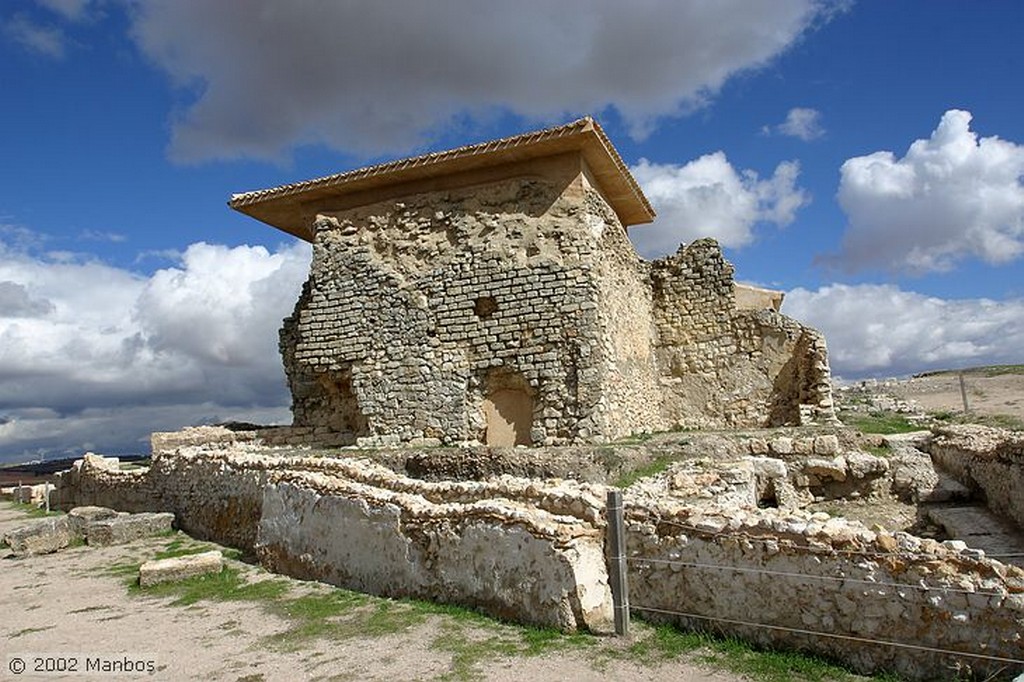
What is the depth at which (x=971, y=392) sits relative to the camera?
28.7 m

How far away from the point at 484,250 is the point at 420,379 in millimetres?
2957

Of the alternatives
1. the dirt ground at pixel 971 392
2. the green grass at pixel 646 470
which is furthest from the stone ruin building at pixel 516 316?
the dirt ground at pixel 971 392

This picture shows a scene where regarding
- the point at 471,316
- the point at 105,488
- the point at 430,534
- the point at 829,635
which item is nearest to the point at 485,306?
the point at 471,316

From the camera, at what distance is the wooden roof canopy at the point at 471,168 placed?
13.7 m

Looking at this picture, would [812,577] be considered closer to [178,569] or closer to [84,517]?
[178,569]

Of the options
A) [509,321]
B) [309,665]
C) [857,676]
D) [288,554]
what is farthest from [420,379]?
[857,676]

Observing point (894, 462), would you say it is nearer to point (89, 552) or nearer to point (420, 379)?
point (420, 379)

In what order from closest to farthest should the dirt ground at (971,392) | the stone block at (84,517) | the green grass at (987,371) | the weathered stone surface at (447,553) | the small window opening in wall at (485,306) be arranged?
the weathered stone surface at (447,553) → the stone block at (84,517) → the small window opening in wall at (485,306) → the dirt ground at (971,392) → the green grass at (987,371)

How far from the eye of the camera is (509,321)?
13945mm

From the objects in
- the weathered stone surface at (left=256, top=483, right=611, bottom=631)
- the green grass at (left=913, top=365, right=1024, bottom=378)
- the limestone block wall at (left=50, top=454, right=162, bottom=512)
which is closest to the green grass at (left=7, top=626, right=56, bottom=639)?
the weathered stone surface at (left=256, top=483, right=611, bottom=631)

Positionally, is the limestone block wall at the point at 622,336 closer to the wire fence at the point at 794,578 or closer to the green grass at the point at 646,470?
the green grass at the point at 646,470

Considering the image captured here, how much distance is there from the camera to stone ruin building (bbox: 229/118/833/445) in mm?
13656

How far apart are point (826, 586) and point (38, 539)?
12.5m

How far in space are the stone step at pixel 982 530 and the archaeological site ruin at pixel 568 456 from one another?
1.9 inches
